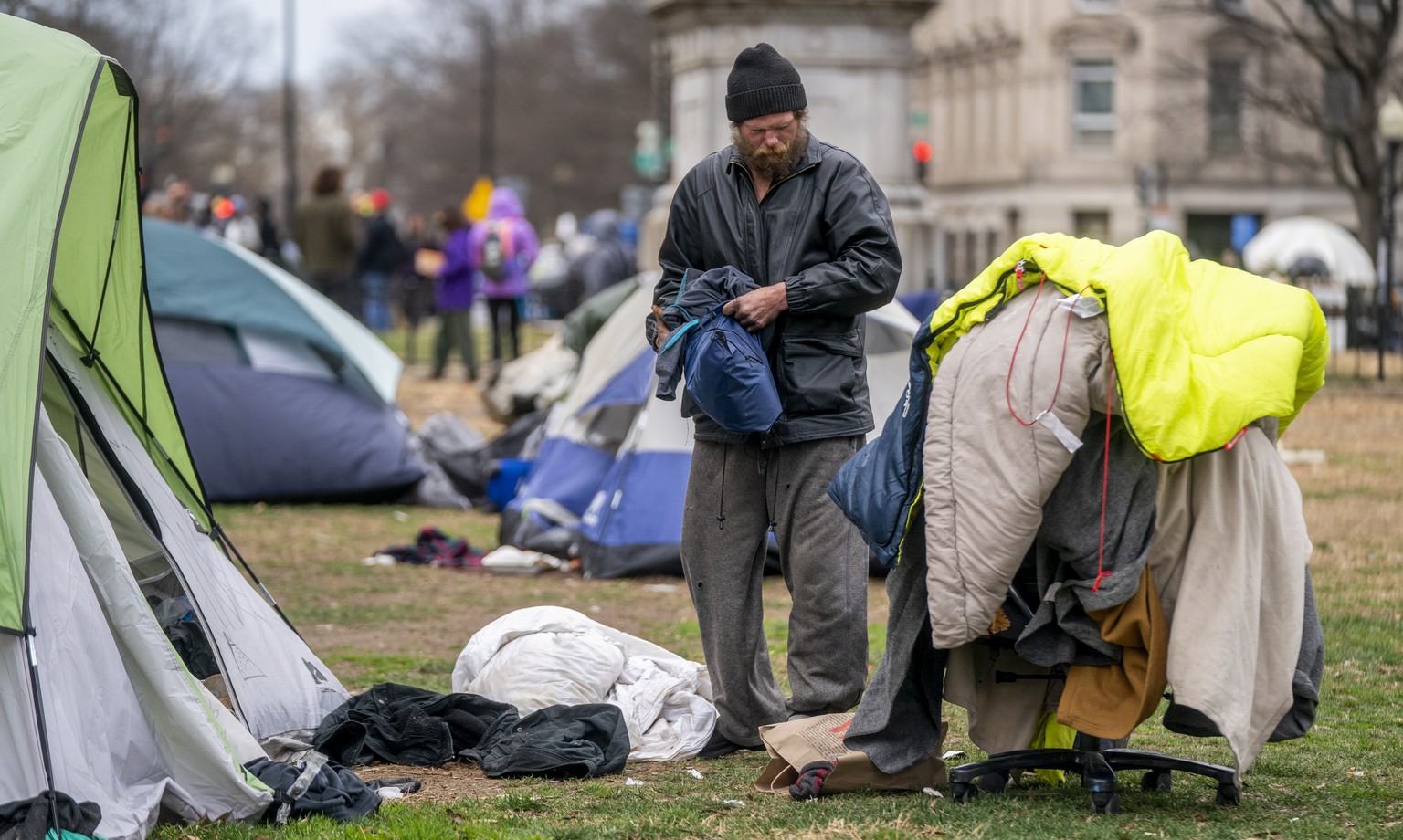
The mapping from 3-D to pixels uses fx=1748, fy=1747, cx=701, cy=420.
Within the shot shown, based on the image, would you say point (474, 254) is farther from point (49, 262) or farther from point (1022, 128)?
point (1022, 128)

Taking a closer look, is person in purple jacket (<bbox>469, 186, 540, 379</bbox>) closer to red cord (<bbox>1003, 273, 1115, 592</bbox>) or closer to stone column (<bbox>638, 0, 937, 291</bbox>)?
stone column (<bbox>638, 0, 937, 291</bbox>)

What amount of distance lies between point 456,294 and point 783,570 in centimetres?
1311

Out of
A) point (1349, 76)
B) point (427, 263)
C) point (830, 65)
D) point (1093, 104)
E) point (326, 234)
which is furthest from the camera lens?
point (1093, 104)

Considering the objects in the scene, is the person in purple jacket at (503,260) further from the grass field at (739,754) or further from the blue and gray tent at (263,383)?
the grass field at (739,754)

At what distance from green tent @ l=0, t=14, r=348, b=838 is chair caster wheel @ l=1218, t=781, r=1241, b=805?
2552 mm

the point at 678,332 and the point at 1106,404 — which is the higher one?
the point at 678,332

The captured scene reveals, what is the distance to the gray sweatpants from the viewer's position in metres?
5.30

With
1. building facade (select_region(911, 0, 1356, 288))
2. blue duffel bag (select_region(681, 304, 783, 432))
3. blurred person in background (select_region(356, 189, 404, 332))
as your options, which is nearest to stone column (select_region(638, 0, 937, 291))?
blue duffel bag (select_region(681, 304, 783, 432))

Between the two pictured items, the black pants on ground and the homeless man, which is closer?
the homeless man

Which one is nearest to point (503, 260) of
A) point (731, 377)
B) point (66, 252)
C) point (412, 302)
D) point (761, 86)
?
point (412, 302)

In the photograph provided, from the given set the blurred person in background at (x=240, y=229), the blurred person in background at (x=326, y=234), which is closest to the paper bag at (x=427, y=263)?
the blurred person in background at (x=240, y=229)

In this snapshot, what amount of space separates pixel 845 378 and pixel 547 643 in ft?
4.67

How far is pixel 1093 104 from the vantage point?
51.6 meters

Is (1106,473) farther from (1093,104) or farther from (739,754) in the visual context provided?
(1093,104)
